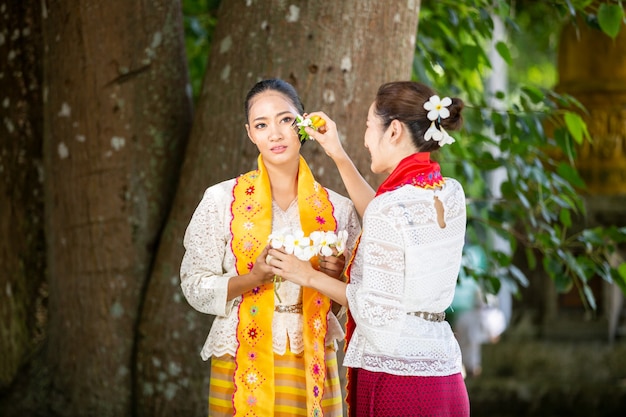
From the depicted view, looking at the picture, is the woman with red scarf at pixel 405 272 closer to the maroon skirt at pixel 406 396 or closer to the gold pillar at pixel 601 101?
the maroon skirt at pixel 406 396

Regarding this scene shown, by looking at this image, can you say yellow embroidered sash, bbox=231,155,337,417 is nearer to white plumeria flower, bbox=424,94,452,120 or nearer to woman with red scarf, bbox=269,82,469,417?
woman with red scarf, bbox=269,82,469,417

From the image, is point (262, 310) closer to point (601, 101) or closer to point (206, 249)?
point (206, 249)

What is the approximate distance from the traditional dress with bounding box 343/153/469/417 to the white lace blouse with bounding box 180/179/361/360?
26cm

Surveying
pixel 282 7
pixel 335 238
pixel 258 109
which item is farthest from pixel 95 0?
pixel 335 238

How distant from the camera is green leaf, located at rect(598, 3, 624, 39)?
471 cm

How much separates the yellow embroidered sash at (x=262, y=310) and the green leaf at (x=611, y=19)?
202 cm

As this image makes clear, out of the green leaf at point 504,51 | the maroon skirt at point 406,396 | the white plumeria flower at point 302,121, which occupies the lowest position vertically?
the maroon skirt at point 406,396

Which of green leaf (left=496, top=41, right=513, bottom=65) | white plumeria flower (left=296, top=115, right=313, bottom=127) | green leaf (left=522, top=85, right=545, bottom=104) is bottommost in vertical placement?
white plumeria flower (left=296, top=115, right=313, bottom=127)

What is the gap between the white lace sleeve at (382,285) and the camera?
2.99 metres

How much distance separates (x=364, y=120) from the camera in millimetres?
4250

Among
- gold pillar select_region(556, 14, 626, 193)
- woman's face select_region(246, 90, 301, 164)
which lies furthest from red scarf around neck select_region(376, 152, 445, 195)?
gold pillar select_region(556, 14, 626, 193)

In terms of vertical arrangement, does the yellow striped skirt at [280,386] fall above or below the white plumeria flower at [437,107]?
below

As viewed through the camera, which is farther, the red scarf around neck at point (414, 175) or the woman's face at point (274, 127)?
the woman's face at point (274, 127)

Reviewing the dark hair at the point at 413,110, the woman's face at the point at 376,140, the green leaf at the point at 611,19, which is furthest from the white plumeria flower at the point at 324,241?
the green leaf at the point at 611,19
